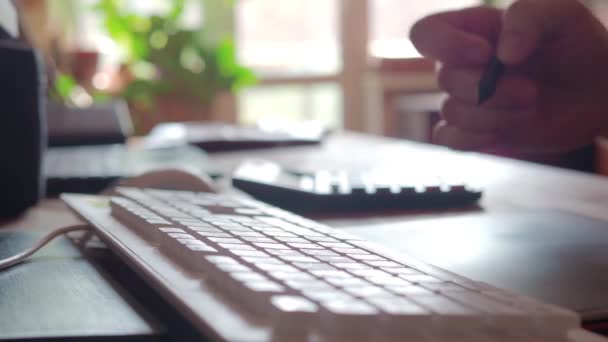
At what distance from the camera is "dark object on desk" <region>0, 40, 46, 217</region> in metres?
0.78

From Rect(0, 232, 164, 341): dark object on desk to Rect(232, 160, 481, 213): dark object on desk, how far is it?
0.31 m

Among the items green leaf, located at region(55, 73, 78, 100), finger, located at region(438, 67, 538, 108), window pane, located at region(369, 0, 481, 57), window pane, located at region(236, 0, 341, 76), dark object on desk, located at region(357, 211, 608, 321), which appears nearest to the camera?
dark object on desk, located at region(357, 211, 608, 321)

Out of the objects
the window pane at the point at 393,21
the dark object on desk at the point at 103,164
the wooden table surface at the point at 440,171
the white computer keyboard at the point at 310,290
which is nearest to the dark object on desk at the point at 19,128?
the wooden table surface at the point at 440,171

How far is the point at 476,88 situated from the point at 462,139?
0.06 m

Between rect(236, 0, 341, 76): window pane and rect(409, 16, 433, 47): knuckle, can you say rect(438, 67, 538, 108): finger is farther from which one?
rect(236, 0, 341, 76): window pane

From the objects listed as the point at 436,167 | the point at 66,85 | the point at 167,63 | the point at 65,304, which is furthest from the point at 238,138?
the point at 167,63

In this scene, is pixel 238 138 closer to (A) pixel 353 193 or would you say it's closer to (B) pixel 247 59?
(A) pixel 353 193

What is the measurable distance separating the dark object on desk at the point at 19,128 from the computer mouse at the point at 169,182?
0.31ft

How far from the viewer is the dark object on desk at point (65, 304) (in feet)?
1.26

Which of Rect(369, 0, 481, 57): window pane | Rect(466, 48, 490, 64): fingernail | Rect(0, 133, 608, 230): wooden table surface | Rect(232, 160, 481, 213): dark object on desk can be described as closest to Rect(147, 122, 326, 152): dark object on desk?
Rect(0, 133, 608, 230): wooden table surface

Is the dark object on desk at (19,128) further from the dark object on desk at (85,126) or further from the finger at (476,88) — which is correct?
Answer: the dark object on desk at (85,126)

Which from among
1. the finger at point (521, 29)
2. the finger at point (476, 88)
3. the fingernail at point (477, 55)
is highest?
the finger at point (521, 29)

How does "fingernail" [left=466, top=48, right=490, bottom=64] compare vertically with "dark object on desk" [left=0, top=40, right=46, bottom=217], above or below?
above

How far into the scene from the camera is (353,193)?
85 cm
